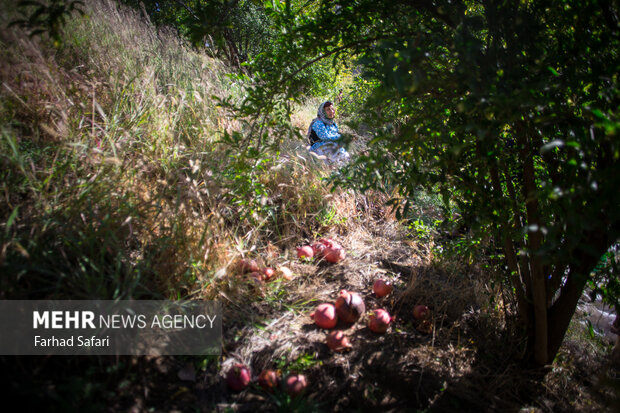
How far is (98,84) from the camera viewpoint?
2.35m

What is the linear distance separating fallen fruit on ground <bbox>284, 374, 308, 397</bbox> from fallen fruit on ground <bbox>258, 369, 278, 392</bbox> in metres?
0.06

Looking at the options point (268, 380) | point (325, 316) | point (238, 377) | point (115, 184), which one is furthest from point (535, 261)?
point (115, 184)

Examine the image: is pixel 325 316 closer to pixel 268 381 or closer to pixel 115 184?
pixel 268 381

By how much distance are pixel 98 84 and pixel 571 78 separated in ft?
9.27

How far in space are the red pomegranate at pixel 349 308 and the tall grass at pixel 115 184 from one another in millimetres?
653

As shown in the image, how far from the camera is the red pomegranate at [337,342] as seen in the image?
1742mm

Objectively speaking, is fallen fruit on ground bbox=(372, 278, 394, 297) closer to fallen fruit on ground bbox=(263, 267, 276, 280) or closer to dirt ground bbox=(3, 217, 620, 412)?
dirt ground bbox=(3, 217, 620, 412)

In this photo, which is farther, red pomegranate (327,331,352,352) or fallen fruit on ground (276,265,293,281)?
fallen fruit on ground (276,265,293,281)

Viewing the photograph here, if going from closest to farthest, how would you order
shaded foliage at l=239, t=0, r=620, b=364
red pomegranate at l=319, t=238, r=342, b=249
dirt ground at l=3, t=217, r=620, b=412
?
1. shaded foliage at l=239, t=0, r=620, b=364
2. dirt ground at l=3, t=217, r=620, b=412
3. red pomegranate at l=319, t=238, r=342, b=249

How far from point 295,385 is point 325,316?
443mm

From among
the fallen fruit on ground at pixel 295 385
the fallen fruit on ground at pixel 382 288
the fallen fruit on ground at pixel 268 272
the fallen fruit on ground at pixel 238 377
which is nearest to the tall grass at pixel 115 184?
the fallen fruit on ground at pixel 268 272

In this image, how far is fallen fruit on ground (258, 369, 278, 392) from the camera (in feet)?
4.97

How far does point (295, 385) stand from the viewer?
150 cm

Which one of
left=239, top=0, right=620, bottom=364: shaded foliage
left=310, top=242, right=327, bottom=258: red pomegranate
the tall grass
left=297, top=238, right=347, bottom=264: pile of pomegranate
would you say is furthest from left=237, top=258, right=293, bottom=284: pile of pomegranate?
left=239, top=0, right=620, bottom=364: shaded foliage
